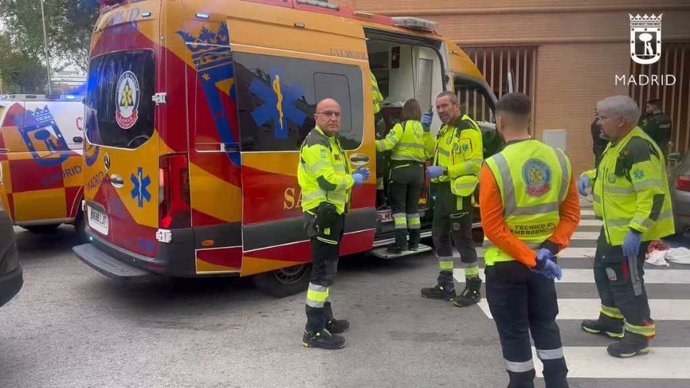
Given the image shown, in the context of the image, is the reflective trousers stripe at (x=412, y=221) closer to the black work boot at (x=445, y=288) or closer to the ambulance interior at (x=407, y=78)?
the ambulance interior at (x=407, y=78)

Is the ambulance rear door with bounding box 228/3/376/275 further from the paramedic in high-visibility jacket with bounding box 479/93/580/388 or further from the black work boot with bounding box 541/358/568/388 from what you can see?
the black work boot with bounding box 541/358/568/388

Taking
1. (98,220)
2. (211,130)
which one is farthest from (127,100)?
(98,220)

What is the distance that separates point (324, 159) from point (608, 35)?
1100cm

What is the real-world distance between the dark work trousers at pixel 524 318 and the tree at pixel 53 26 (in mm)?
17979

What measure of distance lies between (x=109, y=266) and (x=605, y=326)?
161 inches

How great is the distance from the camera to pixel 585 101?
13.2 meters

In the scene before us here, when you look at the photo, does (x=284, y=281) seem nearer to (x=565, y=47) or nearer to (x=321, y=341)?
(x=321, y=341)

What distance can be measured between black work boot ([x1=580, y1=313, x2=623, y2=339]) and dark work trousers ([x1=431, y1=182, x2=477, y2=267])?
111 centimetres

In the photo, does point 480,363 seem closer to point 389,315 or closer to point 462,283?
point 389,315

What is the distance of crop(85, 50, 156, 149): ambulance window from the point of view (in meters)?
4.84

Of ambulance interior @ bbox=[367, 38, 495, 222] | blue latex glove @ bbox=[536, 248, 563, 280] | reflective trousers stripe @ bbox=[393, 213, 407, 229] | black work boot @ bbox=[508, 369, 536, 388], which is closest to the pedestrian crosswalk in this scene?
reflective trousers stripe @ bbox=[393, 213, 407, 229]

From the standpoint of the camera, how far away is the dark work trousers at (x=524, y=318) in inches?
123

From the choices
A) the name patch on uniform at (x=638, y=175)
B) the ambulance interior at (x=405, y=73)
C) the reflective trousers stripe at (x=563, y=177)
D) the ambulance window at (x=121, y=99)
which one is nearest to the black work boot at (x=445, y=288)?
the ambulance interior at (x=405, y=73)

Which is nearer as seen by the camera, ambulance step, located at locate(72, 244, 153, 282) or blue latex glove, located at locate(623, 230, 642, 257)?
blue latex glove, located at locate(623, 230, 642, 257)
